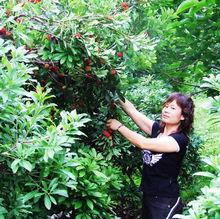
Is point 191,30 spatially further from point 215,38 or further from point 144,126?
point 144,126

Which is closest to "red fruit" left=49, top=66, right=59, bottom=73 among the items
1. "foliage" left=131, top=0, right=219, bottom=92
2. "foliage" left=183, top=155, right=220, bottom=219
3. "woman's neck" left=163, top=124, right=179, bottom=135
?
"woman's neck" left=163, top=124, right=179, bottom=135

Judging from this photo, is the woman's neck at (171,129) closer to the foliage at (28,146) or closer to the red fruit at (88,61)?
the red fruit at (88,61)

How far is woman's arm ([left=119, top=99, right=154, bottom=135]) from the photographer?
138 inches

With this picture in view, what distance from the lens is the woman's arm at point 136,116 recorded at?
351 centimetres

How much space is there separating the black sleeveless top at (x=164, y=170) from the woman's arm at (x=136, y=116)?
289mm

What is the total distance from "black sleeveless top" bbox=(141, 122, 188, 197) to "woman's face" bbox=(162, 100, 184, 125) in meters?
0.10

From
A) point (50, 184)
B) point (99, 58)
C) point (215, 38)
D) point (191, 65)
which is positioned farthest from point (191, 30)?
point (50, 184)

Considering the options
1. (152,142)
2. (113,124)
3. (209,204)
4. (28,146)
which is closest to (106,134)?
(113,124)

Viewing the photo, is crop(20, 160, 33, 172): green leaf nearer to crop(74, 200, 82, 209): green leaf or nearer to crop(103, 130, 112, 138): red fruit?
crop(74, 200, 82, 209): green leaf

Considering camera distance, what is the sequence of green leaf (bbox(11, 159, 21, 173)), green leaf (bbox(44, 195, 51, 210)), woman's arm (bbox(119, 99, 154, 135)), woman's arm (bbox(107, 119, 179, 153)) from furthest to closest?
woman's arm (bbox(119, 99, 154, 135)), woman's arm (bbox(107, 119, 179, 153)), green leaf (bbox(44, 195, 51, 210)), green leaf (bbox(11, 159, 21, 173))

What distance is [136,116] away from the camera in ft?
11.8

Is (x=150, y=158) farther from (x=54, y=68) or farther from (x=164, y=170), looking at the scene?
(x=54, y=68)

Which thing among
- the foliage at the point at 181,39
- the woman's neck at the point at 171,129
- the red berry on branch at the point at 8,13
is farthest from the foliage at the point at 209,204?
the foliage at the point at 181,39

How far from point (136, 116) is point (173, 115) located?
0.35 metres
